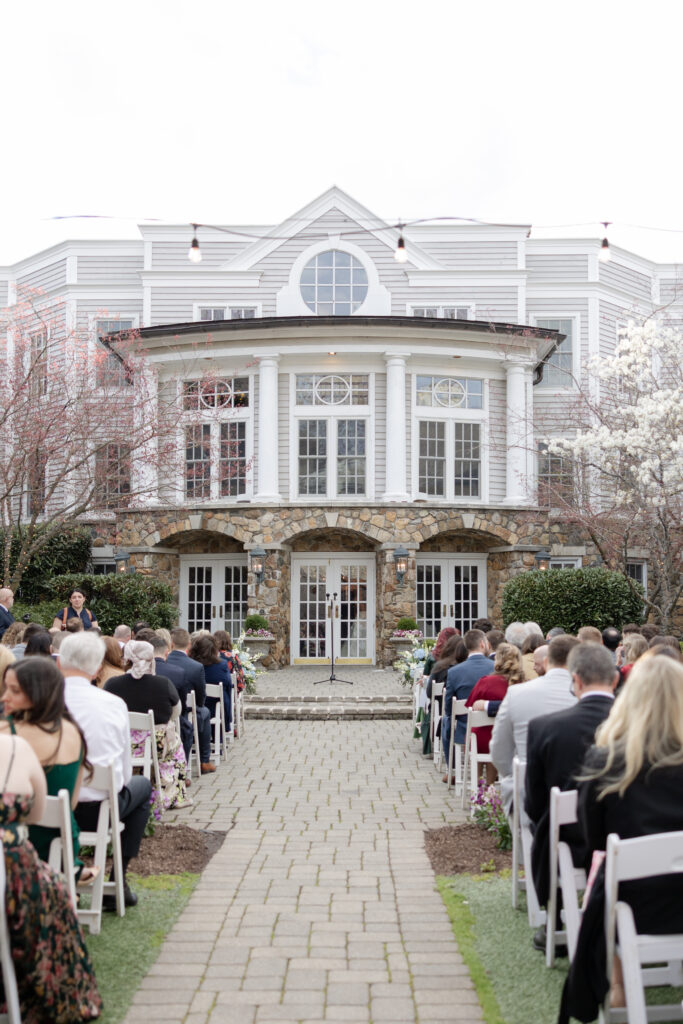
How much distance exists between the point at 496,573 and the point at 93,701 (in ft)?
57.9

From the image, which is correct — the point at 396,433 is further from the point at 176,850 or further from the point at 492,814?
the point at 176,850

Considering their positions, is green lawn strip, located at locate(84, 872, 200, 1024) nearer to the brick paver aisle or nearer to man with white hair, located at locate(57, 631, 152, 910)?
the brick paver aisle

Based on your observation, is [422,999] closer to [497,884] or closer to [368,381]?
[497,884]

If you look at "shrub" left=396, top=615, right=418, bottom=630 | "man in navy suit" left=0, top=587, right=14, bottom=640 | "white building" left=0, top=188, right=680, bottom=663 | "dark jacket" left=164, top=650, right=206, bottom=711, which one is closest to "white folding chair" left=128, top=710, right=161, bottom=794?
"dark jacket" left=164, top=650, right=206, bottom=711

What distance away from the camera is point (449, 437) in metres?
21.7

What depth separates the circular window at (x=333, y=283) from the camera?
24.1 m

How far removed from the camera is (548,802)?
4.55m

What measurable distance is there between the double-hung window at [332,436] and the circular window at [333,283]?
3304 mm

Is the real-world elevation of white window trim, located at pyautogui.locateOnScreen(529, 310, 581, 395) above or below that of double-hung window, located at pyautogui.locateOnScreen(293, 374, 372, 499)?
above

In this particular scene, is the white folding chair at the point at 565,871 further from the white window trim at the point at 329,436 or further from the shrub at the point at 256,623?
the white window trim at the point at 329,436

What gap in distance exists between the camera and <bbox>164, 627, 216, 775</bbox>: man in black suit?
9.36 metres

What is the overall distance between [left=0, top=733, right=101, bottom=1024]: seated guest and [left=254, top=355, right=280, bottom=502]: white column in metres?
17.1

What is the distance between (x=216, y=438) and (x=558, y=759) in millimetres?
17724

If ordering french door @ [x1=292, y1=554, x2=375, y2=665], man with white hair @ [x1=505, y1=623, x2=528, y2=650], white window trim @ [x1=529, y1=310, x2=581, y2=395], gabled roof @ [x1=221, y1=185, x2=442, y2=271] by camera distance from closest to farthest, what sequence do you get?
man with white hair @ [x1=505, y1=623, x2=528, y2=650] → french door @ [x1=292, y1=554, x2=375, y2=665] → gabled roof @ [x1=221, y1=185, x2=442, y2=271] → white window trim @ [x1=529, y1=310, x2=581, y2=395]
